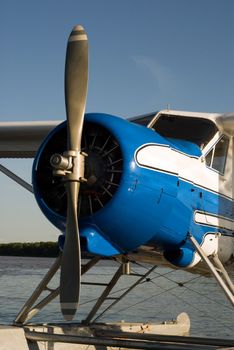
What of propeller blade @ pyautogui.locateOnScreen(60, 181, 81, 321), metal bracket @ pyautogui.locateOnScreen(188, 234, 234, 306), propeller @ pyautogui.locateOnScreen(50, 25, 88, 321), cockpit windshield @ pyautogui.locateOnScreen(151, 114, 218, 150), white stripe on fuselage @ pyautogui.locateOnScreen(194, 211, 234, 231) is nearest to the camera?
propeller @ pyautogui.locateOnScreen(50, 25, 88, 321)

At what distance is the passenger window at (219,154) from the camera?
7.05m

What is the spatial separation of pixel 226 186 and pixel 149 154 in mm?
1957

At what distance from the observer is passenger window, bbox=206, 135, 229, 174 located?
7.05 meters

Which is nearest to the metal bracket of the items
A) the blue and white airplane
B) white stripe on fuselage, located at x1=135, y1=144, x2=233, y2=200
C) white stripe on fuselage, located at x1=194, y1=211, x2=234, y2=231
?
the blue and white airplane

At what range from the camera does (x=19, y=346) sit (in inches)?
276

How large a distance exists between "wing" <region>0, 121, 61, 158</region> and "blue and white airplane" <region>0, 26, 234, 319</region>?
321 centimetres

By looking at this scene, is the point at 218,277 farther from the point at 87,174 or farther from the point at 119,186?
the point at 87,174

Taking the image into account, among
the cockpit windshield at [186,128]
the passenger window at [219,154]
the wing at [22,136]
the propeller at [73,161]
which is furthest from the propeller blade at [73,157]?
the wing at [22,136]

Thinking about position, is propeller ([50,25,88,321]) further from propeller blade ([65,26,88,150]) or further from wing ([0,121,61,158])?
wing ([0,121,61,158])

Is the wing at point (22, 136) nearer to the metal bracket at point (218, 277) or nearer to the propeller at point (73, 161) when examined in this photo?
the propeller at point (73, 161)

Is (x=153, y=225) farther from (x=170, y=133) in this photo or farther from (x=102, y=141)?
(x=170, y=133)

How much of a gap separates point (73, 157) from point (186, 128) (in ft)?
6.45

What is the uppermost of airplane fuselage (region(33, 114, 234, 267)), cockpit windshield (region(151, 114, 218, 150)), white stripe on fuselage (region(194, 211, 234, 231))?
cockpit windshield (region(151, 114, 218, 150))

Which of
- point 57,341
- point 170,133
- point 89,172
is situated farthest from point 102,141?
point 57,341
